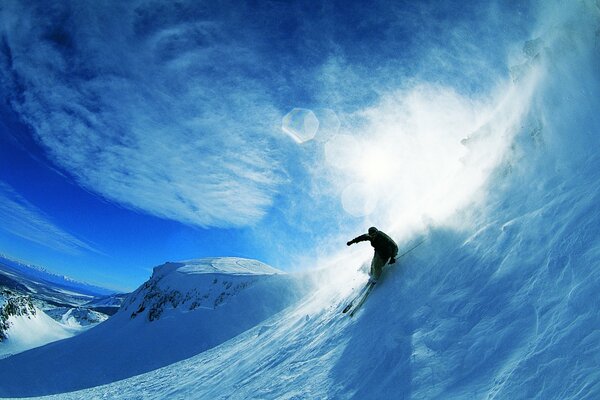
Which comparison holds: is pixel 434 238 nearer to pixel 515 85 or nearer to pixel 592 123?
pixel 592 123

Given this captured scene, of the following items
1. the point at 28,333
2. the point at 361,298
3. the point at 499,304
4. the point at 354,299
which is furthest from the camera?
the point at 28,333

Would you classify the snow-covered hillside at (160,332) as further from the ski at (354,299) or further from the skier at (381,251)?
the skier at (381,251)

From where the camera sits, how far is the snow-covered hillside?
87.5 feet

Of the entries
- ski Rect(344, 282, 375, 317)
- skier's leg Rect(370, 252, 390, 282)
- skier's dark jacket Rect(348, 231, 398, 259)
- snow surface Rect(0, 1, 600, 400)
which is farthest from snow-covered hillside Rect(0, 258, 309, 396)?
skier's dark jacket Rect(348, 231, 398, 259)

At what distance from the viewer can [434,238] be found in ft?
29.2

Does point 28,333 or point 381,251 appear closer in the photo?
point 381,251

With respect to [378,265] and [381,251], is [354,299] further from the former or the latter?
[381,251]

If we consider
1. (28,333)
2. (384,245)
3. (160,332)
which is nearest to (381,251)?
(384,245)

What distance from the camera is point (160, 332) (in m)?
31.0

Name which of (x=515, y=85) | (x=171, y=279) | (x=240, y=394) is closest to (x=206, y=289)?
(x=171, y=279)

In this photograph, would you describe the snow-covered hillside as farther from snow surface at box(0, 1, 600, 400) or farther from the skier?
the skier

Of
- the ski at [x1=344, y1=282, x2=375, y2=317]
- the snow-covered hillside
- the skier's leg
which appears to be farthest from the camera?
the snow-covered hillside

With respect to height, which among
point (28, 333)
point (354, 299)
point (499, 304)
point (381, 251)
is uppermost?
point (28, 333)

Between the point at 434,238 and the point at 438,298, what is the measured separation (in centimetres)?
297
